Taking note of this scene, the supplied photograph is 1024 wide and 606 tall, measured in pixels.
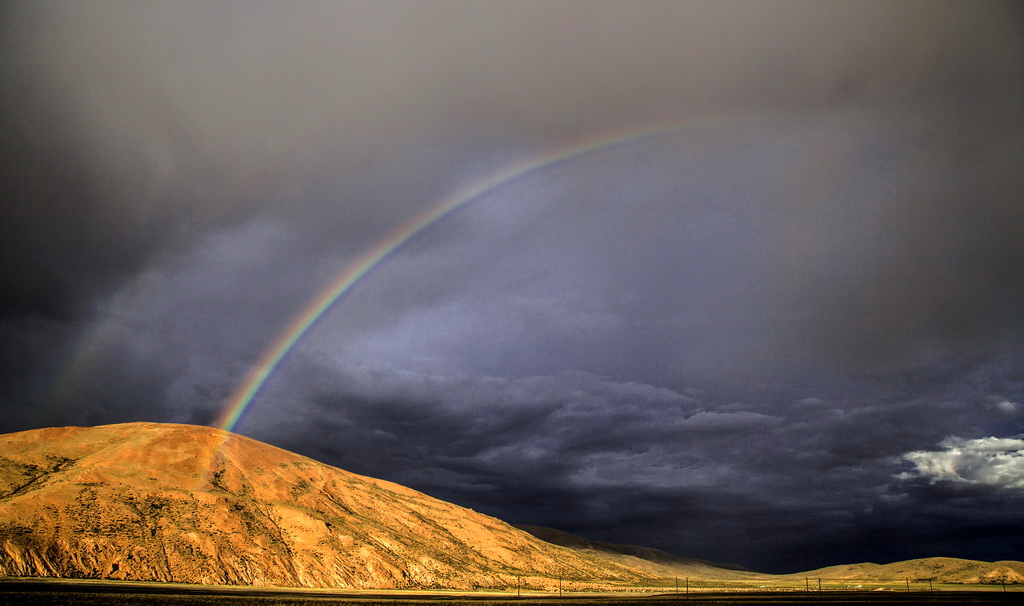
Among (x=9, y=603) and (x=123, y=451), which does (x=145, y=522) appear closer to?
(x=123, y=451)

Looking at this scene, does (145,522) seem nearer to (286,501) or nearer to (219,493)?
(219,493)

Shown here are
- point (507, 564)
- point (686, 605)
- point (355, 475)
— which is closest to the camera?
point (686, 605)

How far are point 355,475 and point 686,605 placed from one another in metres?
136

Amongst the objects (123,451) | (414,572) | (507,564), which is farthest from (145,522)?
(507,564)

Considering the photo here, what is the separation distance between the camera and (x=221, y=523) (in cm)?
12038

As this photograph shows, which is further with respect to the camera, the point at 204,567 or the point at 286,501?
the point at 286,501

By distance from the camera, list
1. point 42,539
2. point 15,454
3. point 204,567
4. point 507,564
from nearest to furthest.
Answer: point 42,539 → point 204,567 → point 15,454 → point 507,564

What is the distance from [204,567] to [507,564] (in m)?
81.5

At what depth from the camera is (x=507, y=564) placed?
16700 cm

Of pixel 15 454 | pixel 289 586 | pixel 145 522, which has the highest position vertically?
pixel 15 454

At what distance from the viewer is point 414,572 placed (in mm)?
132625

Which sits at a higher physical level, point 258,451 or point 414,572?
point 258,451

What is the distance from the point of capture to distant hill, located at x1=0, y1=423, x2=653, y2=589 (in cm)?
9962

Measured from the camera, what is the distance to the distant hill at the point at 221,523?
9962cm
